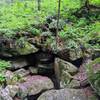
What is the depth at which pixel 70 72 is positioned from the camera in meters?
11.7

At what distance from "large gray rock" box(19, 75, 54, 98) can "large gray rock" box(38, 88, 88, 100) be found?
Result: 791 mm

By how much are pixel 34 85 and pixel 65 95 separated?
175 cm

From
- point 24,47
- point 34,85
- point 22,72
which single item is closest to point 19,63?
point 22,72

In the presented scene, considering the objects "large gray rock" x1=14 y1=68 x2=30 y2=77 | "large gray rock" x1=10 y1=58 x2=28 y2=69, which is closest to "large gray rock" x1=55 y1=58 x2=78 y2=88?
"large gray rock" x1=14 y1=68 x2=30 y2=77

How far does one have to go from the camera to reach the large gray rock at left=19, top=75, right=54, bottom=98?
10836mm

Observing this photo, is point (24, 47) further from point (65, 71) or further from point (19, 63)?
point (65, 71)

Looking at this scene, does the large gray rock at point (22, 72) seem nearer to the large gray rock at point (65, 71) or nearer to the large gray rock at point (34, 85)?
the large gray rock at point (34, 85)

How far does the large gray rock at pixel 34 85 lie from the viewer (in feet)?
35.6

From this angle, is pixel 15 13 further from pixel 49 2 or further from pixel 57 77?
pixel 57 77

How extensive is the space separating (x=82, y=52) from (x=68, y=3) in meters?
6.62

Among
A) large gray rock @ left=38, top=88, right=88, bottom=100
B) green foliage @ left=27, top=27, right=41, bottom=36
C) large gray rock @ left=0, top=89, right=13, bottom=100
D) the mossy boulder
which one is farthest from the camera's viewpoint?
green foliage @ left=27, top=27, right=41, bottom=36

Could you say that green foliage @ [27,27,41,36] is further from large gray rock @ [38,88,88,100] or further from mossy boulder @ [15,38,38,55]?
large gray rock @ [38,88,88,100]

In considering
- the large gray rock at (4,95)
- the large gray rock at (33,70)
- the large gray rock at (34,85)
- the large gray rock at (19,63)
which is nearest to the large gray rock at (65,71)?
the large gray rock at (34,85)

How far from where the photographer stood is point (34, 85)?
→ 11.2 metres
